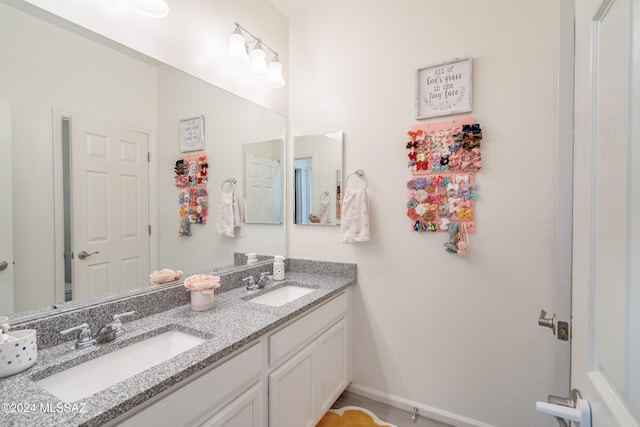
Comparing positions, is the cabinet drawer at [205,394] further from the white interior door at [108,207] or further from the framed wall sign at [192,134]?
the framed wall sign at [192,134]

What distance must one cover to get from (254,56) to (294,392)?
1.96 metres

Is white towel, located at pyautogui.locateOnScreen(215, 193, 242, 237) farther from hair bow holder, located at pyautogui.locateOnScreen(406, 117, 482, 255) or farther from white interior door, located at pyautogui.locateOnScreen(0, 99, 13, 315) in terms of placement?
hair bow holder, located at pyautogui.locateOnScreen(406, 117, 482, 255)

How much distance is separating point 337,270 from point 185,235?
1043 mm

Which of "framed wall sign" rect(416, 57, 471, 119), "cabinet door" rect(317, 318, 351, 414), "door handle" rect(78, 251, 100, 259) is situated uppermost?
"framed wall sign" rect(416, 57, 471, 119)

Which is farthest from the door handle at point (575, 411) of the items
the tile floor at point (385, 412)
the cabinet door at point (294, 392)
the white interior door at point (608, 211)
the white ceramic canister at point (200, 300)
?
the tile floor at point (385, 412)

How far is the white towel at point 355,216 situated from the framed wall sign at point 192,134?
97 centimetres

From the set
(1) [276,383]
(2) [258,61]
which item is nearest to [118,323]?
(1) [276,383]

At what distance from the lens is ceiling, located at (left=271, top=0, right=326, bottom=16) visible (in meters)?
2.15

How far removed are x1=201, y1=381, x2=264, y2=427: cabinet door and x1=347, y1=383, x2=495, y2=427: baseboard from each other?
1047 millimetres

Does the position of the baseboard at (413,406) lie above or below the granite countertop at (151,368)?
below

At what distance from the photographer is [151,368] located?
3.03 feet

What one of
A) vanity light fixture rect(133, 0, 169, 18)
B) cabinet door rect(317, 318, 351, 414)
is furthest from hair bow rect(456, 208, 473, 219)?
vanity light fixture rect(133, 0, 169, 18)

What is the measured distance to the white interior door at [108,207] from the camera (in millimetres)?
1185

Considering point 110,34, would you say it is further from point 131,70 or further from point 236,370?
point 236,370
